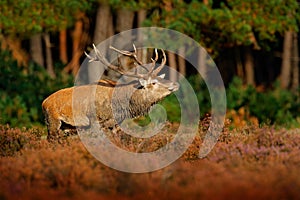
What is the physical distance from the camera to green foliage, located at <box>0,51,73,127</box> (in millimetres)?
18406

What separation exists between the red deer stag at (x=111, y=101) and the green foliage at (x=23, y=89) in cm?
704

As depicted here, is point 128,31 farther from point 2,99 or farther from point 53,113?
point 53,113

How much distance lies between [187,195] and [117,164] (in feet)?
4.50

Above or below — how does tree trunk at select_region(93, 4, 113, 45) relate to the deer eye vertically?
above

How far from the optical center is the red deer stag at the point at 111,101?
10.5m

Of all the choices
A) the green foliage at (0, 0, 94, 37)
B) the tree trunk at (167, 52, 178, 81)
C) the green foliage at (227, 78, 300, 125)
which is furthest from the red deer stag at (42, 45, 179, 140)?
the tree trunk at (167, 52, 178, 81)

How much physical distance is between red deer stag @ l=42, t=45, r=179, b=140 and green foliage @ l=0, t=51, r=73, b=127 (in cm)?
704

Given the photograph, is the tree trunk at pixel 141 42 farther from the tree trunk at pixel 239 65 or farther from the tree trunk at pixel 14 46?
the tree trunk at pixel 239 65

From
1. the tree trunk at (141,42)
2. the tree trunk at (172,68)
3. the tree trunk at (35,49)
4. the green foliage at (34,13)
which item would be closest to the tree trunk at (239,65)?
the tree trunk at (35,49)

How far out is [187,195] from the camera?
6.89 meters

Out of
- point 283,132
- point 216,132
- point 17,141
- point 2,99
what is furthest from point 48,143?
point 2,99

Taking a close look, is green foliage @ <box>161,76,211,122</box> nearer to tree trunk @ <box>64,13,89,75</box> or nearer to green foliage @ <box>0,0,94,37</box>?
green foliage @ <box>0,0,94,37</box>

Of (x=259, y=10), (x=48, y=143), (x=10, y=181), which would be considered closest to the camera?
(x=10, y=181)

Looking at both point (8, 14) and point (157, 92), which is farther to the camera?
point (8, 14)
